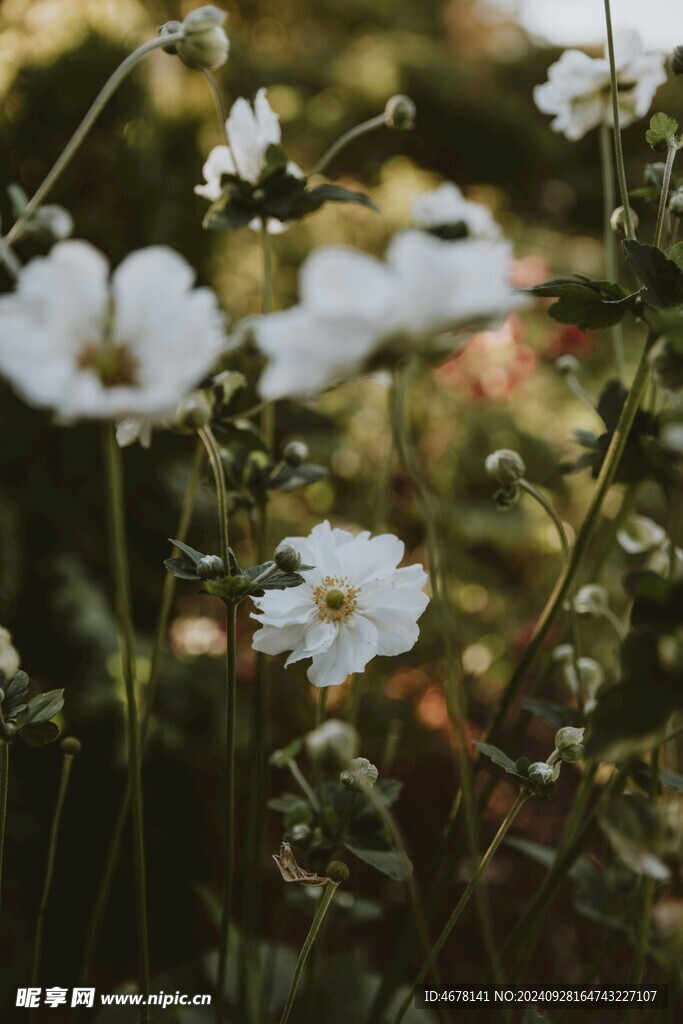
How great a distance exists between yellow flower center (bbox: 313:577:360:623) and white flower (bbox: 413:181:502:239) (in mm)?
204

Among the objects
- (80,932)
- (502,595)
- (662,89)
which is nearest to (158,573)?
(80,932)

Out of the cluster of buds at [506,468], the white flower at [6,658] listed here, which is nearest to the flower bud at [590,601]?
the cluster of buds at [506,468]

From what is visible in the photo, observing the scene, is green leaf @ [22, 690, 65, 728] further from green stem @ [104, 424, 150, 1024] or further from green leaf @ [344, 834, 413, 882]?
green leaf @ [344, 834, 413, 882]

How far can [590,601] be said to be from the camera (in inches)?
19.4

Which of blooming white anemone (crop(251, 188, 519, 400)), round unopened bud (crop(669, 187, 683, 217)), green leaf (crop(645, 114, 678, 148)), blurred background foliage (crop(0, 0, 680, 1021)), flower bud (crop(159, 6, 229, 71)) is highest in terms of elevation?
flower bud (crop(159, 6, 229, 71))

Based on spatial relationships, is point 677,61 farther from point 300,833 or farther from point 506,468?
point 300,833

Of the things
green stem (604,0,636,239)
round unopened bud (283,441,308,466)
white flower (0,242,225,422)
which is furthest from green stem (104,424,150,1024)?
green stem (604,0,636,239)

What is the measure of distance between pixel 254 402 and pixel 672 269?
30cm

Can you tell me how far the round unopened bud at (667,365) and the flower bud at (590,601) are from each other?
0.76 feet

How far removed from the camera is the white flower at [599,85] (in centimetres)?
50

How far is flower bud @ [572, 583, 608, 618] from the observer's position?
19.1 inches

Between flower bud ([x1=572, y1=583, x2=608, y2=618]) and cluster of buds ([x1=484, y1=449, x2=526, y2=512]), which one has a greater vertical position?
cluster of buds ([x1=484, y1=449, x2=526, y2=512])

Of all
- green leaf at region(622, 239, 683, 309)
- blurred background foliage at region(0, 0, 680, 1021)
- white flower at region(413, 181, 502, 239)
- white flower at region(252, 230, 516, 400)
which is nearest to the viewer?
white flower at region(252, 230, 516, 400)

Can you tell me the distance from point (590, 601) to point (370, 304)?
12.8 inches
